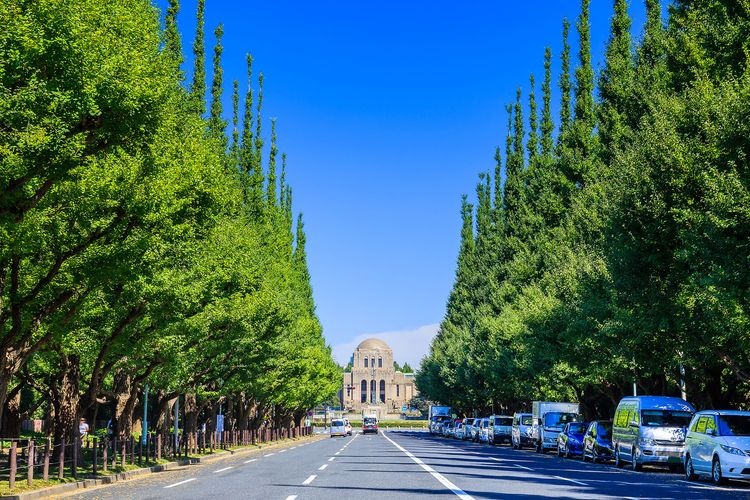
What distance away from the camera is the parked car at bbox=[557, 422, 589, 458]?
3788 cm

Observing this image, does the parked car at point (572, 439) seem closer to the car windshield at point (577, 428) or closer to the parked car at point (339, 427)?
the car windshield at point (577, 428)

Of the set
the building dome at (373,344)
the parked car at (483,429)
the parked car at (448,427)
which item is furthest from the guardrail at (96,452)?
the building dome at (373,344)

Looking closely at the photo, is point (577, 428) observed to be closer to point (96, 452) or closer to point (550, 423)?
point (550, 423)

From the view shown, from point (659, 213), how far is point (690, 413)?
8.44 meters

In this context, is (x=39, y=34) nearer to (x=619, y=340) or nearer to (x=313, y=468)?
(x=313, y=468)

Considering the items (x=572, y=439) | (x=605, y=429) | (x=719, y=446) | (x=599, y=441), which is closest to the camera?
(x=719, y=446)

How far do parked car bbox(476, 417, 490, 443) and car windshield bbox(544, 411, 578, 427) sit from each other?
13965mm

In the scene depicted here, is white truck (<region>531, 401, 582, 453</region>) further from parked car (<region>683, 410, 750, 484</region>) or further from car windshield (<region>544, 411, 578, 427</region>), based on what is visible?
parked car (<region>683, 410, 750, 484</region>)

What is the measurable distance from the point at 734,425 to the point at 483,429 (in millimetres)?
38502

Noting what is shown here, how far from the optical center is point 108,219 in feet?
57.5

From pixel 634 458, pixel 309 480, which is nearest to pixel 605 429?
pixel 634 458

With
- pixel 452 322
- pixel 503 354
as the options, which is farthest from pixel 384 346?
pixel 503 354

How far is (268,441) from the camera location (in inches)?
2685

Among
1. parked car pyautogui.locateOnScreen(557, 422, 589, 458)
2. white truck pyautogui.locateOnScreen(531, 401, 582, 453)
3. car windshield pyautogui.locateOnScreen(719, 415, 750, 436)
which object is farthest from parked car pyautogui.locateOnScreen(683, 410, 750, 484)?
white truck pyautogui.locateOnScreen(531, 401, 582, 453)
